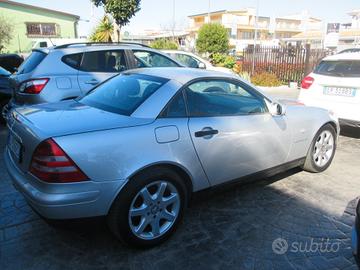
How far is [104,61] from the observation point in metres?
6.42

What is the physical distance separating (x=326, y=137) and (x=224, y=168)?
2070mm

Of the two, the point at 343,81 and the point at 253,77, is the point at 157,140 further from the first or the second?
the point at 253,77

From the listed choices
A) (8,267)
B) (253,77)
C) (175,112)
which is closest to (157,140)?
(175,112)

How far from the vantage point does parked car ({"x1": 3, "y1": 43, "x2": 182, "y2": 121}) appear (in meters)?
5.73

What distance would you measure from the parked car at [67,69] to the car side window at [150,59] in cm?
2

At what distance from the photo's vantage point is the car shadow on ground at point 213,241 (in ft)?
9.43

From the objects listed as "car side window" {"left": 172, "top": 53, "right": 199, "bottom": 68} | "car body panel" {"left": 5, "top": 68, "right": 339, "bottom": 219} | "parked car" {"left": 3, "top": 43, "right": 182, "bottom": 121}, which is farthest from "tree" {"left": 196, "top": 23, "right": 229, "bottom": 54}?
"car body panel" {"left": 5, "top": 68, "right": 339, "bottom": 219}

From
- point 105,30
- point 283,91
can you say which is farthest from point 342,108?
point 105,30

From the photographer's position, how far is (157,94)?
10.4ft

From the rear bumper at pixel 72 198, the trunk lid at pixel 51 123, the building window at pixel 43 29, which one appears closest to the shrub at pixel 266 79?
the trunk lid at pixel 51 123

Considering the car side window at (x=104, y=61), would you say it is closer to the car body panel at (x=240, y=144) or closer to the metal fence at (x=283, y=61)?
the car body panel at (x=240, y=144)

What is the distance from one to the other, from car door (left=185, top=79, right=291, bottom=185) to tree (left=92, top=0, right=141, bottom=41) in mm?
14658

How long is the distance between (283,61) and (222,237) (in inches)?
534

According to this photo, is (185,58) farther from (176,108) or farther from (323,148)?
(176,108)
